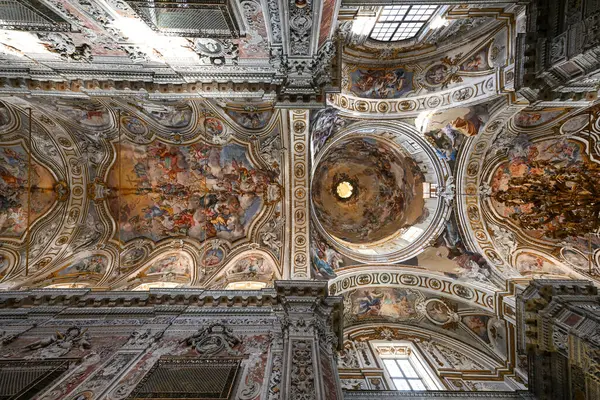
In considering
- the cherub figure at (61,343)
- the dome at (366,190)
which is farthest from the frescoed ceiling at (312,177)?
the cherub figure at (61,343)

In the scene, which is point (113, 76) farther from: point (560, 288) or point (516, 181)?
point (560, 288)

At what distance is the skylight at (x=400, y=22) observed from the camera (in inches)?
393

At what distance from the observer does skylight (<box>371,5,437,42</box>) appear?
9.99 meters

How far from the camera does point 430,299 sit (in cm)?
1227

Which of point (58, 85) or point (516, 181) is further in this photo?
point (58, 85)

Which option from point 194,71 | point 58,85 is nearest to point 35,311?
point 58,85

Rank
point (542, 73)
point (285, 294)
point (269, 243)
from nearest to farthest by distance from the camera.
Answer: point (542, 73) < point (285, 294) < point (269, 243)

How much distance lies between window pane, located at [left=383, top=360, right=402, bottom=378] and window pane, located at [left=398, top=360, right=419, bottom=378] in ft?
0.72

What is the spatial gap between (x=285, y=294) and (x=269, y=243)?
11.2 ft

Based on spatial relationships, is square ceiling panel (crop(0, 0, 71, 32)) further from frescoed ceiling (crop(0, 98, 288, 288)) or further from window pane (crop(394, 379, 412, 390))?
window pane (crop(394, 379, 412, 390))

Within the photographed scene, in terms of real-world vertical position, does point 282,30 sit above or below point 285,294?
above

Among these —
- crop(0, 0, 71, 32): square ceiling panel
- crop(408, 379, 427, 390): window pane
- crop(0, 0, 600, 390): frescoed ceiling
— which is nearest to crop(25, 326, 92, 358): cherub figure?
crop(0, 0, 600, 390): frescoed ceiling

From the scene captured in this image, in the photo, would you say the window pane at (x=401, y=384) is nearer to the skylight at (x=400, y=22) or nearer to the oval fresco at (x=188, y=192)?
the oval fresco at (x=188, y=192)

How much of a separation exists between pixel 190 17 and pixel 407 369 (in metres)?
13.2
